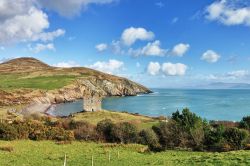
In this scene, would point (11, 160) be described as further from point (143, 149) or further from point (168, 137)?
point (168, 137)

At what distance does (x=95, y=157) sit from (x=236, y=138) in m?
23.7

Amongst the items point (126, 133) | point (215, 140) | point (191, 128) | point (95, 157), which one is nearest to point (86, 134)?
point (126, 133)

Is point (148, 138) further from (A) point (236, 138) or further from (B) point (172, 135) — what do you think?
(A) point (236, 138)

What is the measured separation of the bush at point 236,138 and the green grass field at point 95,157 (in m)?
11.7

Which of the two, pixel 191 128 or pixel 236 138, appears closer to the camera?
pixel 236 138

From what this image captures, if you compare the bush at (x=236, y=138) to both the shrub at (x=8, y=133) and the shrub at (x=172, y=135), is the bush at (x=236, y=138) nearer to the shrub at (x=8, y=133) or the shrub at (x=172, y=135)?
the shrub at (x=172, y=135)

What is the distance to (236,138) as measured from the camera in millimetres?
50188

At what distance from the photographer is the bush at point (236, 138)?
1961 inches

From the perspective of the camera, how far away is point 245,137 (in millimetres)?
49844

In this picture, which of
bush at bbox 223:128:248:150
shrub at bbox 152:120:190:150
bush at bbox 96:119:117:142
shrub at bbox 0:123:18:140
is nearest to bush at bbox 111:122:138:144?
bush at bbox 96:119:117:142

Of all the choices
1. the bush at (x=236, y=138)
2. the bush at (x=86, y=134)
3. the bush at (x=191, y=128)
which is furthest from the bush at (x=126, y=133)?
the bush at (x=236, y=138)

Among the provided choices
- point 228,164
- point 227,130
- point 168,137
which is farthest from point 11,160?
point 227,130

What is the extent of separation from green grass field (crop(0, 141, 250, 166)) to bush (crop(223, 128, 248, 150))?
11.7m

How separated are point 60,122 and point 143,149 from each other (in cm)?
2791
